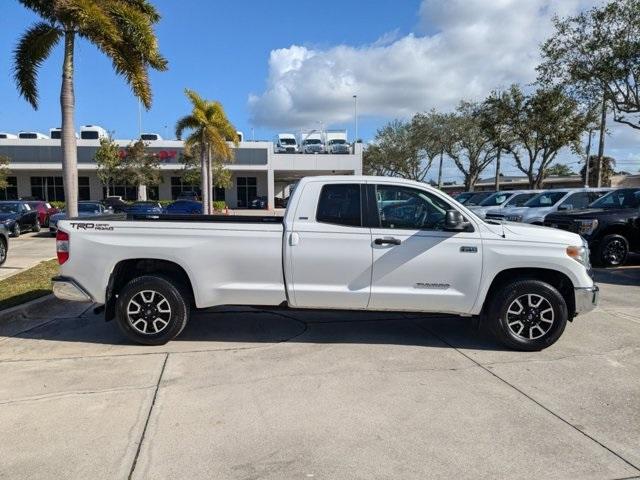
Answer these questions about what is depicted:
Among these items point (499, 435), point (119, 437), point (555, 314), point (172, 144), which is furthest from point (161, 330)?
point (172, 144)

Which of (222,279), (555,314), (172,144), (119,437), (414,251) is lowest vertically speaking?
(119,437)

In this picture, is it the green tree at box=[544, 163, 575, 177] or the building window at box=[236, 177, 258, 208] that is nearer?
the building window at box=[236, 177, 258, 208]

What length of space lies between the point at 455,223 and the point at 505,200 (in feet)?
48.4

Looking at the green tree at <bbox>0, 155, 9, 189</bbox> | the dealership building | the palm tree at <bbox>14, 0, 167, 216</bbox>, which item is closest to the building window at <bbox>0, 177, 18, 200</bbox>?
the dealership building

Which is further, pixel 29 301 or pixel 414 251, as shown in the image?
pixel 29 301

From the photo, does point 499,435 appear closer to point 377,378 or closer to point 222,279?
point 377,378

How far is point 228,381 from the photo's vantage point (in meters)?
4.61

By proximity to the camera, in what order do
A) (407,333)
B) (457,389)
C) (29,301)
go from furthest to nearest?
(29,301) < (407,333) < (457,389)

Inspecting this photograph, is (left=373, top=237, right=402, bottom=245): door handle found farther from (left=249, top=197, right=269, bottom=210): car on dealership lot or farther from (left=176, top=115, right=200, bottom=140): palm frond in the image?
(left=249, top=197, right=269, bottom=210): car on dealership lot

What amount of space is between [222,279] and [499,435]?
308 cm

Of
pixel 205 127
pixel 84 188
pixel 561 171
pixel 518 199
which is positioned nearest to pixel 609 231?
pixel 518 199

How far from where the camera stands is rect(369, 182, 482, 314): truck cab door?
5309mm

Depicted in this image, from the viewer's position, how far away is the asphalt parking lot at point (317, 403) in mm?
3293

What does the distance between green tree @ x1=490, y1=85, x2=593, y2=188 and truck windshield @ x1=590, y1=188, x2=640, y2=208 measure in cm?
1629
